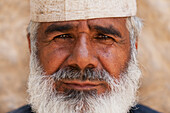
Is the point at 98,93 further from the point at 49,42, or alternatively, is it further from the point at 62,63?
the point at 49,42

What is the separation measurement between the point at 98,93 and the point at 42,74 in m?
0.43

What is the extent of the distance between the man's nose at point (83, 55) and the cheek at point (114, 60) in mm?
76

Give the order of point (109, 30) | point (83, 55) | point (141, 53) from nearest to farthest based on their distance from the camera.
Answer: point (83, 55)
point (109, 30)
point (141, 53)

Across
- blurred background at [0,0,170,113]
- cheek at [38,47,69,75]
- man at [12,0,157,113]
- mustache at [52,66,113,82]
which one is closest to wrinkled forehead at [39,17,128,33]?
man at [12,0,157,113]

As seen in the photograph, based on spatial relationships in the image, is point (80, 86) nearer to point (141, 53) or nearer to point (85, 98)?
point (85, 98)

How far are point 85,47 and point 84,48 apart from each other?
10 mm

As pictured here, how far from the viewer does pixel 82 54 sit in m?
1.70

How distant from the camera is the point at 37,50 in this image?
6.70 feet

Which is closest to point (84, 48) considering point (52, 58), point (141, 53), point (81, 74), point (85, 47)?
point (85, 47)

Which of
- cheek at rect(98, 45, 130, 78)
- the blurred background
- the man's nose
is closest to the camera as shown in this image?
the man's nose

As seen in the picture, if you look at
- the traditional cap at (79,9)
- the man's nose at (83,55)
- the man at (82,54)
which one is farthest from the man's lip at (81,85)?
the traditional cap at (79,9)

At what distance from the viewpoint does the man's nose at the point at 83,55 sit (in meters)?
1.70

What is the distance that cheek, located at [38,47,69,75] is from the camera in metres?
1.83

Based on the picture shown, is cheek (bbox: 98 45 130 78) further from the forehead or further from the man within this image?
the forehead
